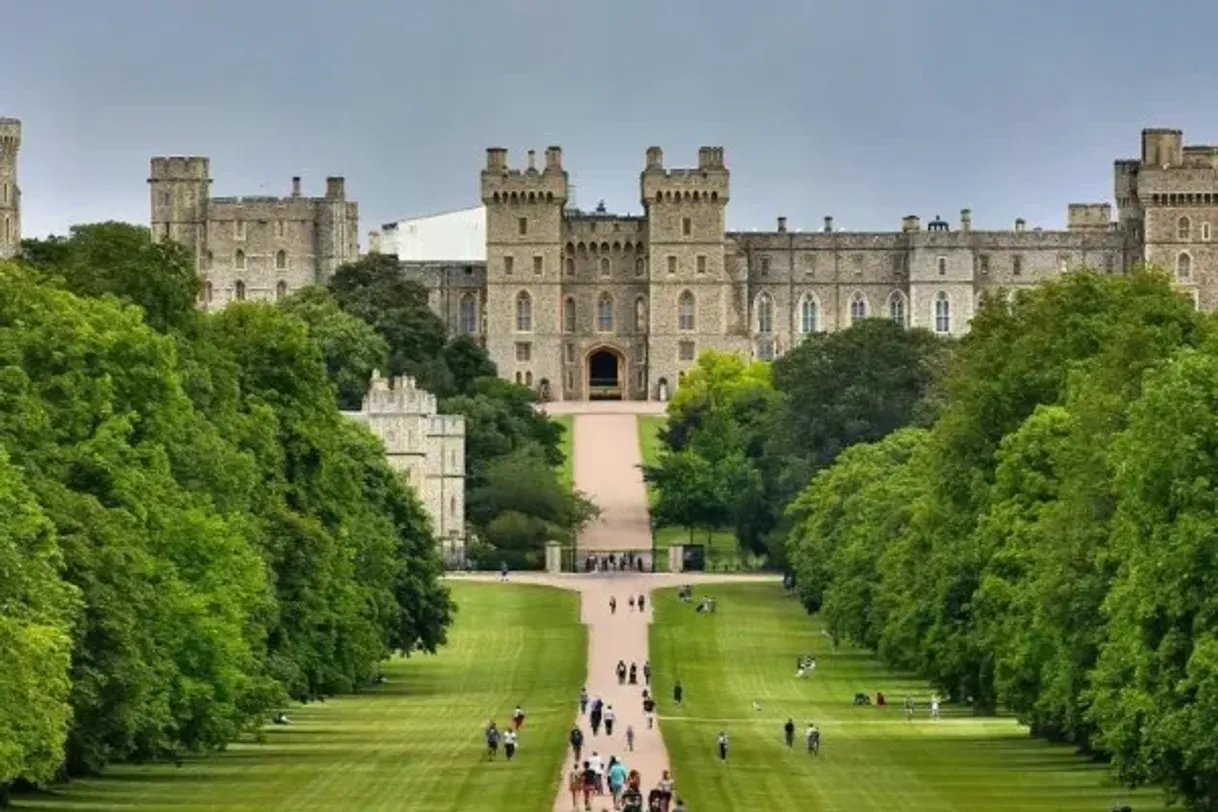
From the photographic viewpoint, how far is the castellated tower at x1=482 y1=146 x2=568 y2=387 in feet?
558

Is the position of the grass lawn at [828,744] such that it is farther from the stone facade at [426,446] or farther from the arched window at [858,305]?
the arched window at [858,305]

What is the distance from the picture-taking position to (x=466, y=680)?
259ft

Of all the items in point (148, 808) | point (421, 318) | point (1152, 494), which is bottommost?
point (148, 808)

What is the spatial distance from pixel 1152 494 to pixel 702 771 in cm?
1034

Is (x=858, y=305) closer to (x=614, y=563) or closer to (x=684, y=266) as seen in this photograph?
(x=684, y=266)

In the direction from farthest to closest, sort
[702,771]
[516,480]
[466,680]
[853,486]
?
[516,480] < [853,486] < [466,680] < [702,771]

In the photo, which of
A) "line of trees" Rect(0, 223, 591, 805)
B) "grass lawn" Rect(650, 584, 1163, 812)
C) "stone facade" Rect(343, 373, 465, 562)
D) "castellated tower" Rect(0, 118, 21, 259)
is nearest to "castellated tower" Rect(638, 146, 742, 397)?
"castellated tower" Rect(0, 118, 21, 259)

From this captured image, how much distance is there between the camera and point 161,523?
53188 mm

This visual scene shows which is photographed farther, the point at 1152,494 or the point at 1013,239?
the point at 1013,239

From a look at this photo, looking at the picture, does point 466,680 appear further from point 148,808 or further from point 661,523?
point 661,523

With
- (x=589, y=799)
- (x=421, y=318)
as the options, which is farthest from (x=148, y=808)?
(x=421, y=318)

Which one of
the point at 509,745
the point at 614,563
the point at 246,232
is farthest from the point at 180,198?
the point at 509,745

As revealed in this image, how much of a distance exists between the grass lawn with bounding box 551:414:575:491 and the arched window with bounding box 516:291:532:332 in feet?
46.6

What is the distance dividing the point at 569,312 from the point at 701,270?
5884mm
